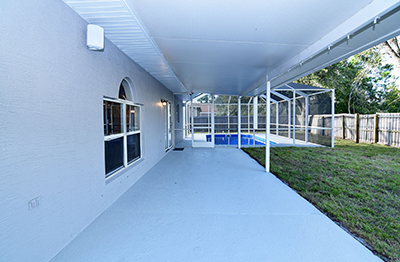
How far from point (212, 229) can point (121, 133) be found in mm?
2337

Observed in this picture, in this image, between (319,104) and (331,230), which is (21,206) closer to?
(331,230)

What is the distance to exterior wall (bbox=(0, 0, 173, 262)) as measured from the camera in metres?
1.43

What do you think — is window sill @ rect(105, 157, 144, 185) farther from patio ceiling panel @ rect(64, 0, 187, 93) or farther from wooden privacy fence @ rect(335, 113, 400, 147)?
wooden privacy fence @ rect(335, 113, 400, 147)

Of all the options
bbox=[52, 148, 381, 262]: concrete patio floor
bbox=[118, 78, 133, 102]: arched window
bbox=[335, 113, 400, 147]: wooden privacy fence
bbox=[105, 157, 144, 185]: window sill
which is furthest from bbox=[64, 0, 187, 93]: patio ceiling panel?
bbox=[335, 113, 400, 147]: wooden privacy fence

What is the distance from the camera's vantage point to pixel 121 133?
3584mm

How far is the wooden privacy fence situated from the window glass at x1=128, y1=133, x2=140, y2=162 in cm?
1031

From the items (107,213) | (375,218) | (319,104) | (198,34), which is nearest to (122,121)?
(107,213)

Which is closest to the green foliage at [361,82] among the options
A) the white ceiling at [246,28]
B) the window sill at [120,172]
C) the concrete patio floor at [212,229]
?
the white ceiling at [246,28]

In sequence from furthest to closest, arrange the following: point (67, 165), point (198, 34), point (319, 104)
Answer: point (319, 104)
point (198, 34)
point (67, 165)

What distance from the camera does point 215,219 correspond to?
8.37 ft

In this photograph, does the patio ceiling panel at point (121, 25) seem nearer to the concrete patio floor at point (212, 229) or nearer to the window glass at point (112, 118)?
the window glass at point (112, 118)

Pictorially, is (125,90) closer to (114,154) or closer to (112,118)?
(112,118)

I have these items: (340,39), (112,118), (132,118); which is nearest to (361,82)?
(340,39)

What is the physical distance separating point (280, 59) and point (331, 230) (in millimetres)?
3117
